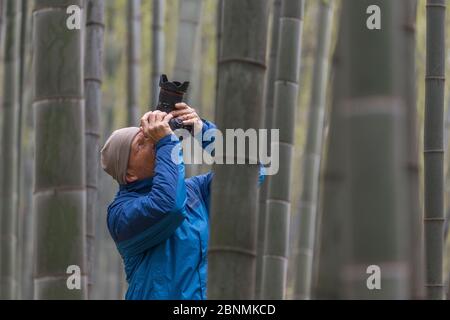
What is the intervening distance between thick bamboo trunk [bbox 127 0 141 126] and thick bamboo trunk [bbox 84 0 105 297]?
2161mm

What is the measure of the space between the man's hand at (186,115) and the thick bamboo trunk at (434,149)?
925mm

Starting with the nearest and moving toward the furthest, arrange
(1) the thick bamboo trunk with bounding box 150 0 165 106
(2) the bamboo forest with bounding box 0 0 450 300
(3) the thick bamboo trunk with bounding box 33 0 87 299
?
(2) the bamboo forest with bounding box 0 0 450 300 < (3) the thick bamboo trunk with bounding box 33 0 87 299 < (1) the thick bamboo trunk with bounding box 150 0 165 106

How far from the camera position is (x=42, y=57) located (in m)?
2.89

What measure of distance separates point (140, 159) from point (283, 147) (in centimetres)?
173

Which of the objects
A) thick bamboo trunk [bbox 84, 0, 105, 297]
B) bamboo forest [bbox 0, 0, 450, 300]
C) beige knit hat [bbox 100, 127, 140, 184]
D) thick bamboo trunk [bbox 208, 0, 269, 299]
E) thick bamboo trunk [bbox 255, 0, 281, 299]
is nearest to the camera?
bamboo forest [bbox 0, 0, 450, 300]

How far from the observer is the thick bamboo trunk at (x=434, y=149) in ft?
10.2

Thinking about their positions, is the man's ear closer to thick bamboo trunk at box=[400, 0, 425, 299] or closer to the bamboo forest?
the bamboo forest

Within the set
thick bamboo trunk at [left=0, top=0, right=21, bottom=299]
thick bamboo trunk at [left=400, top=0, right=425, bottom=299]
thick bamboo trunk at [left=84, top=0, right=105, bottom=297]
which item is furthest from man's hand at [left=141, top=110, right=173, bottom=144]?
thick bamboo trunk at [left=0, top=0, right=21, bottom=299]

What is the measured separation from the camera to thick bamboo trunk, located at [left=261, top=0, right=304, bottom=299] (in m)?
4.19

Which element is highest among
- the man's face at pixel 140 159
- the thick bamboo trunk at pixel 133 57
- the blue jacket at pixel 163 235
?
the thick bamboo trunk at pixel 133 57

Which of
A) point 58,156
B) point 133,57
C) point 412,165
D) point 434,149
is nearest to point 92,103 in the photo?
point 58,156

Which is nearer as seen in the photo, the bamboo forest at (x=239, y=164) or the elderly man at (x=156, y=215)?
the bamboo forest at (x=239, y=164)

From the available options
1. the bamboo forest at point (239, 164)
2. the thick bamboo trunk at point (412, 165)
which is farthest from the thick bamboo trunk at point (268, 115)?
the thick bamboo trunk at point (412, 165)

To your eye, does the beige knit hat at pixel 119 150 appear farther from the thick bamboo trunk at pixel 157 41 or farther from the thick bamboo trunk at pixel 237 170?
the thick bamboo trunk at pixel 157 41
